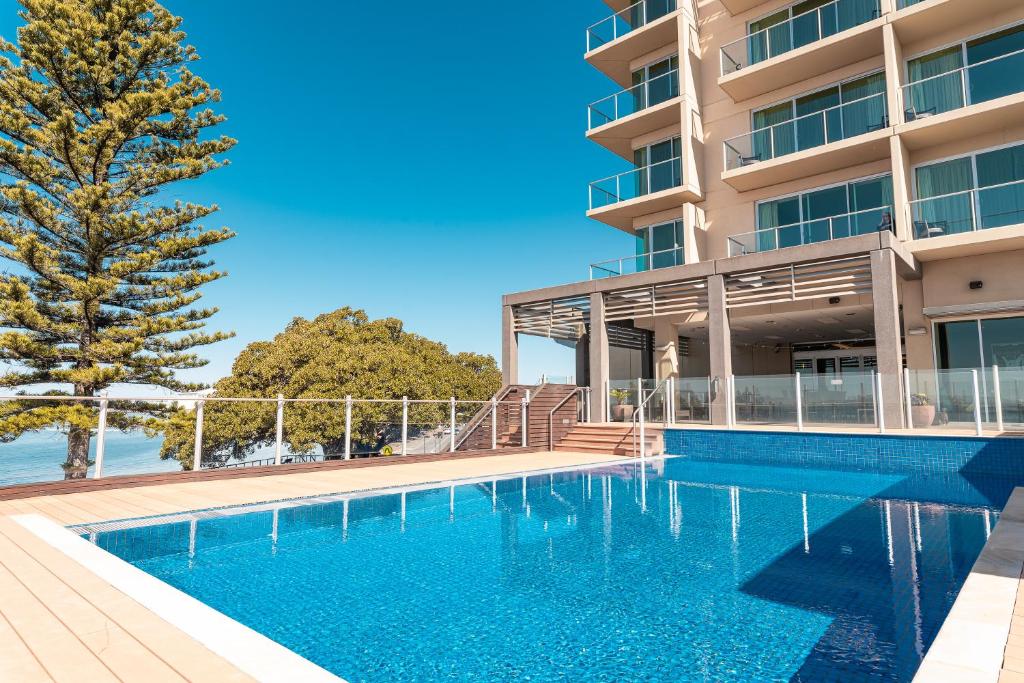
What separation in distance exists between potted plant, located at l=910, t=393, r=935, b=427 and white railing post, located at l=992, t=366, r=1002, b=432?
96 centimetres

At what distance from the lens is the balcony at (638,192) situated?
17.9 metres

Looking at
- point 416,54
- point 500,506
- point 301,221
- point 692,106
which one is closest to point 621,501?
point 500,506

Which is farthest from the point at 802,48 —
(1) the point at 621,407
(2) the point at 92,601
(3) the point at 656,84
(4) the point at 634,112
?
(2) the point at 92,601

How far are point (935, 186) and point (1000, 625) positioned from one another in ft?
47.0

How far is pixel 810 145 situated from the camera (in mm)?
15414

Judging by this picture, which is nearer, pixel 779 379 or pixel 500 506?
Result: pixel 500 506

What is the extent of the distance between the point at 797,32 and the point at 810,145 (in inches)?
136

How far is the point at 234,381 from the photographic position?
28.4 meters

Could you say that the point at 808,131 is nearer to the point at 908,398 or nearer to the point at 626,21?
the point at 908,398

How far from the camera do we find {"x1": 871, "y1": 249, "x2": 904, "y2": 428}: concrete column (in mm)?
11609

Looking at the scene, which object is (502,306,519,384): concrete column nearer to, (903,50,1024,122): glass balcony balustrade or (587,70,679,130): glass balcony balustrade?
(587,70,679,130): glass balcony balustrade

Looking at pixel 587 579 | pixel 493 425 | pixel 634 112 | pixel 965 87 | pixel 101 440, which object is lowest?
pixel 587 579

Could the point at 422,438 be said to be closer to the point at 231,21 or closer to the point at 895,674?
the point at 895,674

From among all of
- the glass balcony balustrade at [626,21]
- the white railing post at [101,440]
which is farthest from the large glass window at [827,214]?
the white railing post at [101,440]
